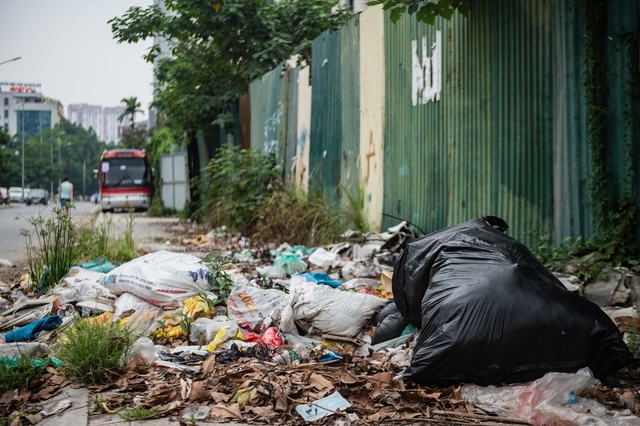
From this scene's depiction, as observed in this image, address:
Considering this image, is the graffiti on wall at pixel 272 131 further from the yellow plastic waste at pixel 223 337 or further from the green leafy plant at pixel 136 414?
the green leafy plant at pixel 136 414

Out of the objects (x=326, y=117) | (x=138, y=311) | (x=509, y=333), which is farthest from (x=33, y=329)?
(x=326, y=117)

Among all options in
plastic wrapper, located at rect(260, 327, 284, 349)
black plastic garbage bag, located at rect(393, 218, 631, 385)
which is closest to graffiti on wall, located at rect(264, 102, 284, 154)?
plastic wrapper, located at rect(260, 327, 284, 349)

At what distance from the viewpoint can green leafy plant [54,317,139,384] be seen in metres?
2.94

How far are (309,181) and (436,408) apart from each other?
6.53 m

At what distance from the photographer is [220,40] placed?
1238 cm

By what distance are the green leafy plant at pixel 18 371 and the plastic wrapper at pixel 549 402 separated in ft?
6.72

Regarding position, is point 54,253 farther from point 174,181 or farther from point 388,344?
point 174,181

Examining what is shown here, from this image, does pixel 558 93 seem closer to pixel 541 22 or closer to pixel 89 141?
pixel 541 22

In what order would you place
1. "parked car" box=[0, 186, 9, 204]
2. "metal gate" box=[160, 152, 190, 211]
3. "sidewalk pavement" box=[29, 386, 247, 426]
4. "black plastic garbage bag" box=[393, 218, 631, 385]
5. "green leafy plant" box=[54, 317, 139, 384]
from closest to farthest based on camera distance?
"sidewalk pavement" box=[29, 386, 247, 426]
"black plastic garbage bag" box=[393, 218, 631, 385]
"green leafy plant" box=[54, 317, 139, 384]
"metal gate" box=[160, 152, 190, 211]
"parked car" box=[0, 186, 9, 204]

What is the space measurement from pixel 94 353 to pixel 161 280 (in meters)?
1.27

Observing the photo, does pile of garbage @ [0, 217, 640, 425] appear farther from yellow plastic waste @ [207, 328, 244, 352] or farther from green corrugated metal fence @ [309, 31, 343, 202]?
green corrugated metal fence @ [309, 31, 343, 202]

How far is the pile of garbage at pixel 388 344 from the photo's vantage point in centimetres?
256

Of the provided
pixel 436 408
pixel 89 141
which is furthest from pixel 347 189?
pixel 89 141

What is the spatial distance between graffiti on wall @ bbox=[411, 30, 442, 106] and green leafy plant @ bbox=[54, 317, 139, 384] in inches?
157
